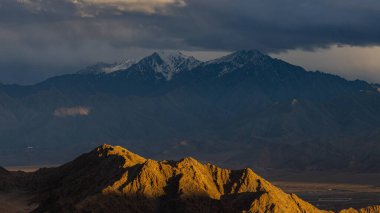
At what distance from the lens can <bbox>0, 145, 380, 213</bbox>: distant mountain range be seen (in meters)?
117

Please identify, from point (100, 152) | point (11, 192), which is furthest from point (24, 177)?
point (100, 152)

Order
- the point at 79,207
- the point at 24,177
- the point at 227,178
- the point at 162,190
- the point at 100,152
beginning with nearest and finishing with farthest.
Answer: the point at 79,207
the point at 162,190
the point at 227,178
the point at 100,152
the point at 24,177

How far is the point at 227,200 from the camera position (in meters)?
122

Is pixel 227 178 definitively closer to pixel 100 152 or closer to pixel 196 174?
pixel 196 174

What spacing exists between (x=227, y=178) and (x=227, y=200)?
1284 cm

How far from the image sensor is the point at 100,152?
148000mm

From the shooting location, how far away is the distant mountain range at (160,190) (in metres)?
117

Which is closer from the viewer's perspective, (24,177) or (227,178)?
(227,178)

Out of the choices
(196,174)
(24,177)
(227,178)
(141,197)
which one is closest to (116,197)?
(141,197)

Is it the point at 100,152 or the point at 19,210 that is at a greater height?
the point at 100,152

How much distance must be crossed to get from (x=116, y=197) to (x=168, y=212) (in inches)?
282

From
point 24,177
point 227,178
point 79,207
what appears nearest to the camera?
point 79,207

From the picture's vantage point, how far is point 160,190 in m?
123

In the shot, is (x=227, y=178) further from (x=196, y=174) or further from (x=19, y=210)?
(x=19, y=210)
